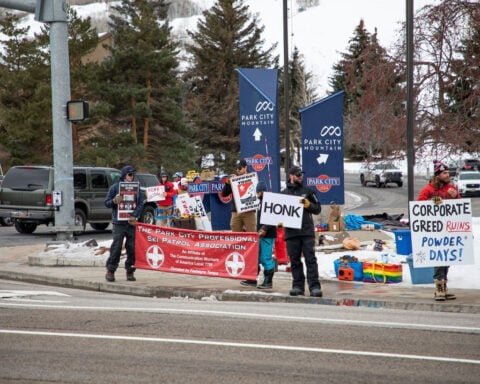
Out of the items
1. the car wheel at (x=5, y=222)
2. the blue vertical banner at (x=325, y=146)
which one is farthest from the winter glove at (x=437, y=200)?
the car wheel at (x=5, y=222)

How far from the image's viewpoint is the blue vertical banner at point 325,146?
19750mm

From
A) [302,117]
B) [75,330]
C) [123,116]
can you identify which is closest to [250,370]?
[75,330]

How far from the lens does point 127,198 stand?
14.4m

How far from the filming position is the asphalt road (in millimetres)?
6879

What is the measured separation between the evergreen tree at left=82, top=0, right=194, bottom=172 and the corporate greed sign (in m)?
36.2

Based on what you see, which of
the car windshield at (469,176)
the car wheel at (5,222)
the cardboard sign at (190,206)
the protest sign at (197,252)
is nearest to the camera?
the protest sign at (197,252)

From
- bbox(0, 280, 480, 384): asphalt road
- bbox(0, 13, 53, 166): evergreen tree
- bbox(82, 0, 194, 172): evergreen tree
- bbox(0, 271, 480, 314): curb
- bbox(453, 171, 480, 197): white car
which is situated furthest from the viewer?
bbox(453, 171, 480, 197): white car

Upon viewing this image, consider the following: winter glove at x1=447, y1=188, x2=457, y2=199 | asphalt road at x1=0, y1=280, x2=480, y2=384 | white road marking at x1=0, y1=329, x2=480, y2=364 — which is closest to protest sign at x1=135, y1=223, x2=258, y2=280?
asphalt road at x1=0, y1=280, x2=480, y2=384

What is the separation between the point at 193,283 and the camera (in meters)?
14.4

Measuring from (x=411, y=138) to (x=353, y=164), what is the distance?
80.5 metres

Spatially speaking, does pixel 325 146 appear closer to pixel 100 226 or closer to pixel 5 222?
pixel 100 226

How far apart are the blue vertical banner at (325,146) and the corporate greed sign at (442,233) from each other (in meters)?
7.42

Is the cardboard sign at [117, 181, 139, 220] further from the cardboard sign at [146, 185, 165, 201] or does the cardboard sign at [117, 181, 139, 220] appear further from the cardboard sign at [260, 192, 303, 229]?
the cardboard sign at [146, 185, 165, 201]

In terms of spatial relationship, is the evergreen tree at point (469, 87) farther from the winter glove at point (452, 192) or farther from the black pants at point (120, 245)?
the black pants at point (120, 245)
